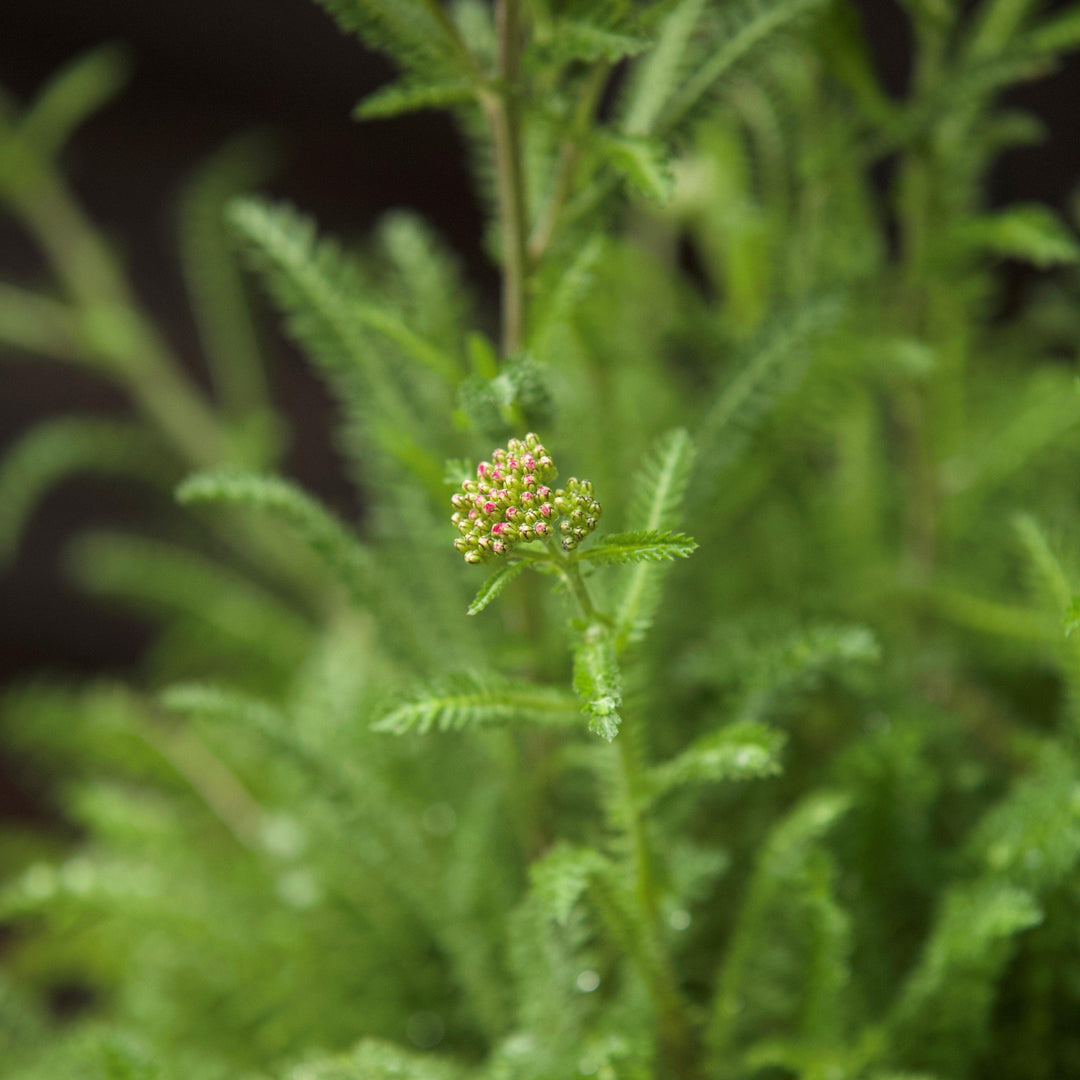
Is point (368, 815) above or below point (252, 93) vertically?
below

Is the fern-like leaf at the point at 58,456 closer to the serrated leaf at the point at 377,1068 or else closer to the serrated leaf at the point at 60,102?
the serrated leaf at the point at 60,102

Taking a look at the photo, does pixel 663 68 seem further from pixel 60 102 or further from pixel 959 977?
pixel 60 102

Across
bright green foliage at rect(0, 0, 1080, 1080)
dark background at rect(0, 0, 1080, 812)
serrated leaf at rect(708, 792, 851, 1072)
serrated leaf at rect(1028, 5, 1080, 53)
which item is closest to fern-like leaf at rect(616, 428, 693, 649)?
bright green foliage at rect(0, 0, 1080, 1080)

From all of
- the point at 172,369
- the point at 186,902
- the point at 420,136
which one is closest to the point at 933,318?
the point at 186,902

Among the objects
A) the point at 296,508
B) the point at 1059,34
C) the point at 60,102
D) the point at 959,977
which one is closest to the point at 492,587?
the point at 296,508

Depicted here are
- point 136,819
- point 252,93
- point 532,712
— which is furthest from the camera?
point 252,93

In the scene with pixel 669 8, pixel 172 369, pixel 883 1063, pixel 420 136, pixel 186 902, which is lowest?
pixel 883 1063

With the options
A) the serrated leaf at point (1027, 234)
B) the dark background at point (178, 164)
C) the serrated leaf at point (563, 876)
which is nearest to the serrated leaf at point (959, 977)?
the serrated leaf at point (563, 876)

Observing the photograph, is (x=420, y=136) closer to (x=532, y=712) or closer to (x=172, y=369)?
(x=172, y=369)
